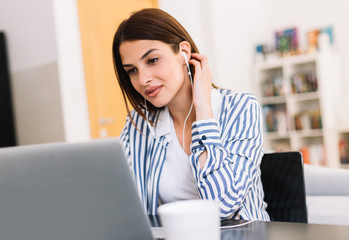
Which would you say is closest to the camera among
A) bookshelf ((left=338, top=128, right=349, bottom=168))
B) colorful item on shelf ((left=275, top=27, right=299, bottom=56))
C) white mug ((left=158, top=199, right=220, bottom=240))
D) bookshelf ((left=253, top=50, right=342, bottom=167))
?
white mug ((left=158, top=199, right=220, bottom=240))

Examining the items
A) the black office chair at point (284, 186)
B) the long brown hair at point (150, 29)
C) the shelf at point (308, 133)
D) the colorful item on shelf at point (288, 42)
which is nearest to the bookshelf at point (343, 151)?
the shelf at point (308, 133)

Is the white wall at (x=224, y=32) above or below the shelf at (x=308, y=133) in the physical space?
above

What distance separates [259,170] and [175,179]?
259mm

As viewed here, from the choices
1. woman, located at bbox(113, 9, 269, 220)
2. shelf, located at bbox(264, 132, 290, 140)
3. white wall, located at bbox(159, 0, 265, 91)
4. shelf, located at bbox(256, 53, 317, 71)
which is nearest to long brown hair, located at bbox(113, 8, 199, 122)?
woman, located at bbox(113, 9, 269, 220)

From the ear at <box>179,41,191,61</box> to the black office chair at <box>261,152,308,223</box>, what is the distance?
406 millimetres

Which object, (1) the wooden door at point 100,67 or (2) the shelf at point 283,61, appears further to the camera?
(2) the shelf at point 283,61

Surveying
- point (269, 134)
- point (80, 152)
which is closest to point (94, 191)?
point (80, 152)

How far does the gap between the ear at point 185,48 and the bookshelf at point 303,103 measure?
137 inches

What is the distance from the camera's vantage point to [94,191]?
24.9 inches

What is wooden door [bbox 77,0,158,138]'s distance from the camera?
331 cm

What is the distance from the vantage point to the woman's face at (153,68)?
3.89ft

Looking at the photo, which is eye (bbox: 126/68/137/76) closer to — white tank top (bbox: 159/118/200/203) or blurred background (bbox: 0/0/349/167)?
A: white tank top (bbox: 159/118/200/203)

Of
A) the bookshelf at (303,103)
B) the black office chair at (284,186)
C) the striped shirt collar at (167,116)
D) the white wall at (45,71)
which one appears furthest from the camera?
the bookshelf at (303,103)

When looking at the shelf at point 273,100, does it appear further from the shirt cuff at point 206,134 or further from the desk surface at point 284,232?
the desk surface at point 284,232
